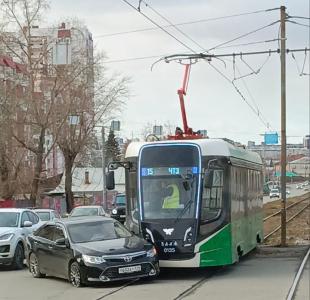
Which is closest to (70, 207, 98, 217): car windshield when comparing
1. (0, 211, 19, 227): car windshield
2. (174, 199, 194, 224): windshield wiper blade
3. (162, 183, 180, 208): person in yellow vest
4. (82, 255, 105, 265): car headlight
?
(0, 211, 19, 227): car windshield

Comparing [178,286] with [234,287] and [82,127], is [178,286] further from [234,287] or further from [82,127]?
[82,127]

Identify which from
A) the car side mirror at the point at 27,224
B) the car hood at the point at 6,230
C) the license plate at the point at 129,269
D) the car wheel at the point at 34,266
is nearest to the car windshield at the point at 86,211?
the car side mirror at the point at 27,224

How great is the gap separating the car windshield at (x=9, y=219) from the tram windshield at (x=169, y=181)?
5.30 meters

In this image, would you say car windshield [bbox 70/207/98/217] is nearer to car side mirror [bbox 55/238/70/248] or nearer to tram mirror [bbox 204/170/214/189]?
tram mirror [bbox 204/170/214/189]

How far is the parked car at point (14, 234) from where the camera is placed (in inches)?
707

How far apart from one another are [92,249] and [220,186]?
3445 mm

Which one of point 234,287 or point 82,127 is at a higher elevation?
point 82,127

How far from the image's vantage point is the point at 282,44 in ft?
75.4

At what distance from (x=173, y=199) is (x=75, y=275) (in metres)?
2.84

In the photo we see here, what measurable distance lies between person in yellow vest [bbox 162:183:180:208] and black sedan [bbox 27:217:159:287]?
3.34ft

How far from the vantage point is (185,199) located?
15164 millimetres

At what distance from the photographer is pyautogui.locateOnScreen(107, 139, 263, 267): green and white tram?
14.9m

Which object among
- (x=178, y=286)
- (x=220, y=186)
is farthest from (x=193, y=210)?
(x=178, y=286)

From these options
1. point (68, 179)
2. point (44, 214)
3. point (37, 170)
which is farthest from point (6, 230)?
point (68, 179)
